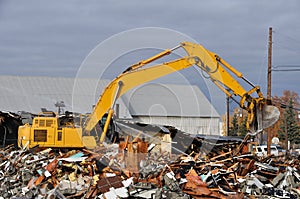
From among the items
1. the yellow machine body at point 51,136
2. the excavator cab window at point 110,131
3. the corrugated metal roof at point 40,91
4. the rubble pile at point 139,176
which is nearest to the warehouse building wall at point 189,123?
the corrugated metal roof at point 40,91

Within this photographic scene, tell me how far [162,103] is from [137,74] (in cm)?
3021

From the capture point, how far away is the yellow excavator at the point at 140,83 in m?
13.0

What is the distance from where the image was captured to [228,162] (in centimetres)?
1238

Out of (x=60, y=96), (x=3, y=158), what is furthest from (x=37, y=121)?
(x=60, y=96)

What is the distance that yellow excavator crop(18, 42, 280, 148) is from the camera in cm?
1303

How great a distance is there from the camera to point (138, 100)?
44.8 m

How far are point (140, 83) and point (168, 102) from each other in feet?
103

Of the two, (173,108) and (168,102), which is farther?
(168,102)

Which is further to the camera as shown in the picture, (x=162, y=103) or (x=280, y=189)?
(x=162, y=103)

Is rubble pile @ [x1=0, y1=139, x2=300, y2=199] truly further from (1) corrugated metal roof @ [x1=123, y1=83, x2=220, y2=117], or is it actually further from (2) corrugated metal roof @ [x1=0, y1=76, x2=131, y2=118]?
(1) corrugated metal roof @ [x1=123, y1=83, x2=220, y2=117]

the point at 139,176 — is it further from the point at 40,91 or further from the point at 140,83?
the point at 40,91

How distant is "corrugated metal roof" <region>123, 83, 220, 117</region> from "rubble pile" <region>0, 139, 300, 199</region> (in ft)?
91.2

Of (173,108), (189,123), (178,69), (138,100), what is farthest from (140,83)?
(138,100)

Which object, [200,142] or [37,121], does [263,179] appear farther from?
[37,121]
